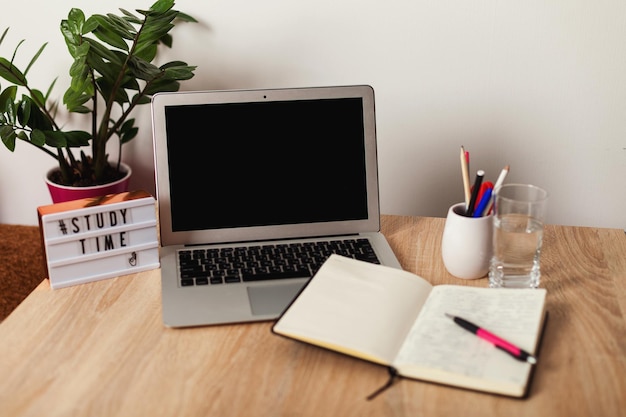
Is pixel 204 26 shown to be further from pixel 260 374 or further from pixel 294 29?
pixel 260 374

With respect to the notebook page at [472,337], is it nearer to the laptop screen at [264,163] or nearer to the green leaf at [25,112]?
the laptop screen at [264,163]

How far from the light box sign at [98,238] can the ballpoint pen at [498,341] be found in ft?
1.61

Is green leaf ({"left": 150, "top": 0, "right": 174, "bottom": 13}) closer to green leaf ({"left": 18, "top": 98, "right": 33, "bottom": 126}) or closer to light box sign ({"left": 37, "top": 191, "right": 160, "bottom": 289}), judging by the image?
green leaf ({"left": 18, "top": 98, "right": 33, "bottom": 126})

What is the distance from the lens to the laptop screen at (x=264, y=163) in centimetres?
118

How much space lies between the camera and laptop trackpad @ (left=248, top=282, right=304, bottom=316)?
1.00 meters

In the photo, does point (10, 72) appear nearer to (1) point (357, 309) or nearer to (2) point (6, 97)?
(2) point (6, 97)

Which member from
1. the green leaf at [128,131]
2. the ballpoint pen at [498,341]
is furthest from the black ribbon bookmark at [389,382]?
the green leaf at [128,131]

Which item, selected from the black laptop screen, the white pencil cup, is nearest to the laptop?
the black laptop screen

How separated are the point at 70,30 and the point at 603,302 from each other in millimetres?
1020

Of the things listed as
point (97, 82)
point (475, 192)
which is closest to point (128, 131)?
point (97, 82)

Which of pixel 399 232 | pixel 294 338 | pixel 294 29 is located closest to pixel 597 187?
pixel 399 232

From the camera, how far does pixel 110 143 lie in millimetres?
1681

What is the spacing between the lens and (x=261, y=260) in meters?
1.14

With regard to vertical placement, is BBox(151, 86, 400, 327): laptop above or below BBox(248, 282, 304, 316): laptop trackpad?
above
